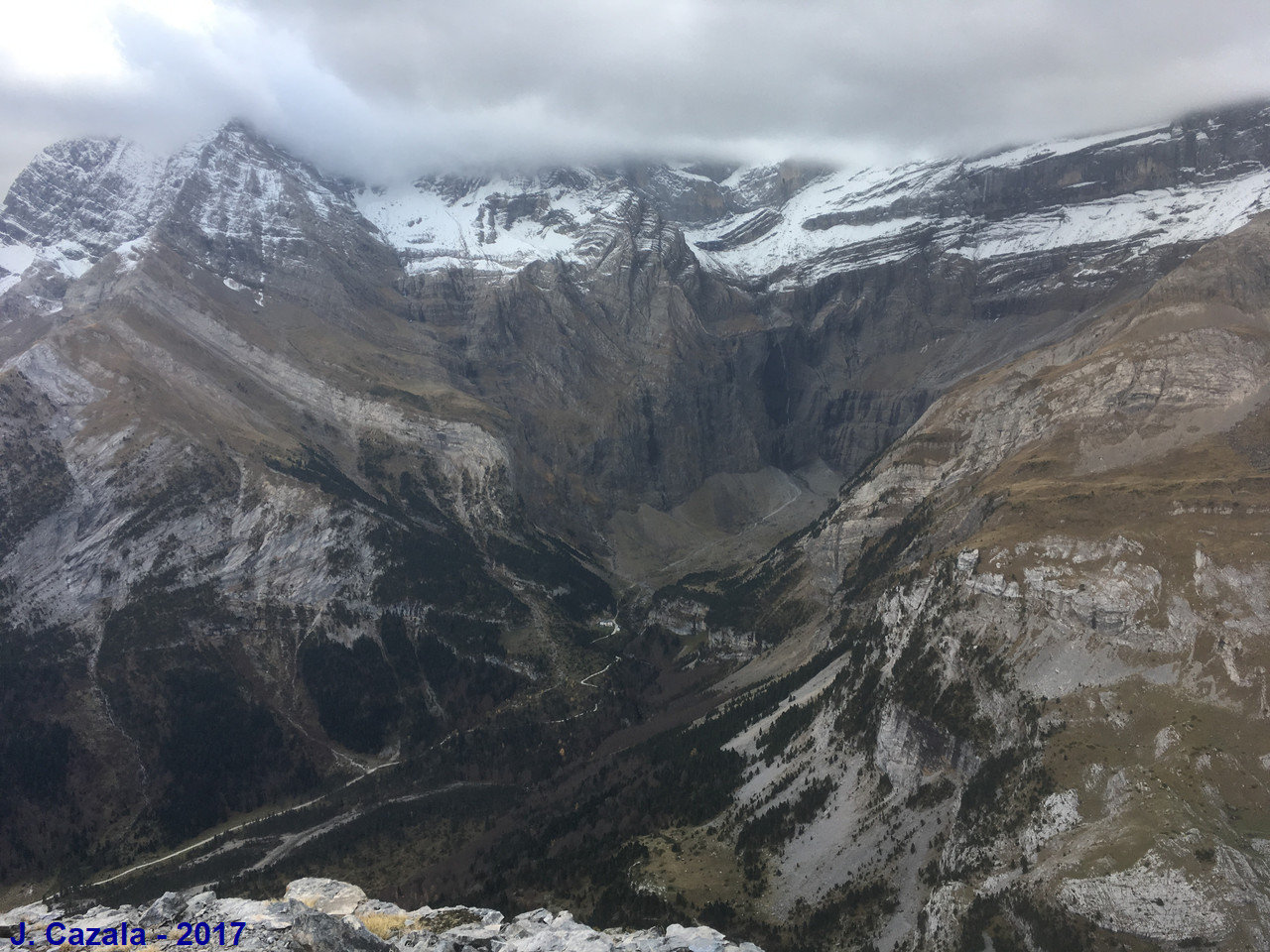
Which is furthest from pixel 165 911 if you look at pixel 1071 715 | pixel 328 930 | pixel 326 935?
pixel 1071 715

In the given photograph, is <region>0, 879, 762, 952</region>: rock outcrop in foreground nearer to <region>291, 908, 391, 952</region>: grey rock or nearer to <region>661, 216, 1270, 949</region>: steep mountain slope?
<region>291, 908, 391, 952</region>: grey rock

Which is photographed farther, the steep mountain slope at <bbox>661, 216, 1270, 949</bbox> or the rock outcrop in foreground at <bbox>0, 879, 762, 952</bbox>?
the steep mountain slope at <bbox>661, 216, 1270, 949</bbox>

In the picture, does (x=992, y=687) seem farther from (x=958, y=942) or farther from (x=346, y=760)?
(x=346, y=760)

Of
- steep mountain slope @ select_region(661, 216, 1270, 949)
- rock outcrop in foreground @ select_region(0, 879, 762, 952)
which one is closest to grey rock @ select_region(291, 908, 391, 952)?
rock outcrop in foreground @ select_region(0, 879, 762, 952)

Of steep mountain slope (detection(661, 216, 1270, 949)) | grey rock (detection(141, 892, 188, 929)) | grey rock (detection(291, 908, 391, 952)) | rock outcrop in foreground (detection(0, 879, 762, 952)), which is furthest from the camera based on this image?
steep mountain slope (detection(661, 216, 1270, 949))

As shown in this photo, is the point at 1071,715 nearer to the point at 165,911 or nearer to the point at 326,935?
the point at 326,935

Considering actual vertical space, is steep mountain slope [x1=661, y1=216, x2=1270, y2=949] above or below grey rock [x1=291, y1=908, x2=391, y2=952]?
below

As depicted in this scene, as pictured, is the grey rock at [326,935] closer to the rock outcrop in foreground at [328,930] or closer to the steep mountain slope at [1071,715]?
the rock outcrop in foreground at [328,930]

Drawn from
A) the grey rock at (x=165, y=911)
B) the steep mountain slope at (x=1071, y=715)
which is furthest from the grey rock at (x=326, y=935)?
the steep mountain slope at (x=1071, y=715)

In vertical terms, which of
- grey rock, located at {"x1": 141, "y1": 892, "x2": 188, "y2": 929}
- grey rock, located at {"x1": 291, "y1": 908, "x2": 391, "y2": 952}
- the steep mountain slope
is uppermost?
grey rock, located at {"x1": 141, "y1": 892, "x2": 188, "y2": 929}
